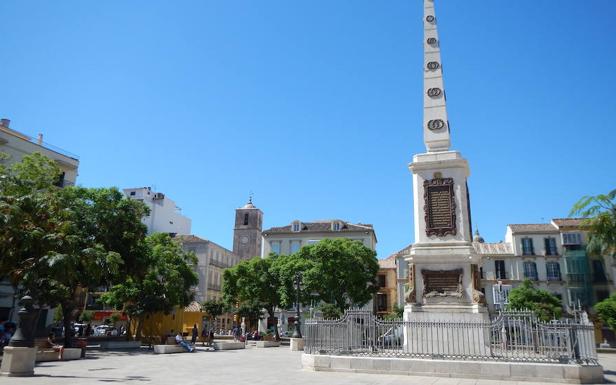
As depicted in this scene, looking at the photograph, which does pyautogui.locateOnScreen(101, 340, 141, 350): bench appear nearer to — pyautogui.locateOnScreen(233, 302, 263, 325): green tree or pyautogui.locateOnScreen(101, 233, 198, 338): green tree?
pyautogui.locateOnScreen(101, 233, 198, 338): green tree

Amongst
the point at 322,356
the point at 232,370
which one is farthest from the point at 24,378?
the point at 322,356

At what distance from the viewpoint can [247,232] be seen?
73.2m

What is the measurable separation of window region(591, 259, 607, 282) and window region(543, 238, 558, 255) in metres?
3.40

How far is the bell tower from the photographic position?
72.5 meters

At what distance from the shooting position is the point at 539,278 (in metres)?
45.0

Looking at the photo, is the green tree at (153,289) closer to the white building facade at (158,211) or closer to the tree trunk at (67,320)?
the tree trunk at (67,320)

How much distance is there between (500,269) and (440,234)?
36061 mm

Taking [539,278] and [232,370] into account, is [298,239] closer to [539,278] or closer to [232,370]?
[539,278]

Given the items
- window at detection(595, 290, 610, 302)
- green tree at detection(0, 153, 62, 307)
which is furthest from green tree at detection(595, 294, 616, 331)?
green tree at detection(0, 153, 62, 307)

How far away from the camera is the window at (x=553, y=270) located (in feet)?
147

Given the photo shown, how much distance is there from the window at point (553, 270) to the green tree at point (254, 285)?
1062 inches

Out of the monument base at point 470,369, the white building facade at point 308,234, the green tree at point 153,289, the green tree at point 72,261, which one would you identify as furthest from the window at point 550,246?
the green tree at point 72,261

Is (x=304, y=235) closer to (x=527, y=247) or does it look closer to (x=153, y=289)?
(x=527, y=247)

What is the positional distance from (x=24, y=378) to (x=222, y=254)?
5331cm
